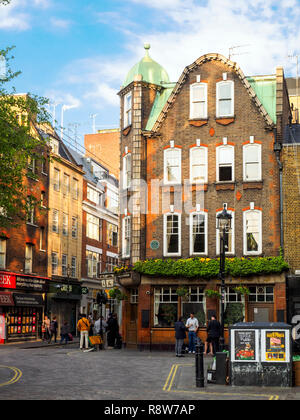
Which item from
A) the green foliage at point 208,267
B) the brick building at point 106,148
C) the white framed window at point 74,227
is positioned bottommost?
the green foliage at point 208,267

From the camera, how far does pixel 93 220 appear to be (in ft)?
190

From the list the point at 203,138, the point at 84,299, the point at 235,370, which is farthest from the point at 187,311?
the point at 84,299

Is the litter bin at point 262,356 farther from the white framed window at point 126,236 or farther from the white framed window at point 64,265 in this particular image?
the white framed window at point 64,265

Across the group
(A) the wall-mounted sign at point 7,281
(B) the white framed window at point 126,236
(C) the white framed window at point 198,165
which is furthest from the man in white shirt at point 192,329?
(A) the wall-mounted sign at point 7,281

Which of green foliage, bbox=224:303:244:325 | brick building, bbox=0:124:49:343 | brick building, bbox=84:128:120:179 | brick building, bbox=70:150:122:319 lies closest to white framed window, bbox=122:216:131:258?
green foliage, bbox=224:303:244:325

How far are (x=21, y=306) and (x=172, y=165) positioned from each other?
1654 centimetres

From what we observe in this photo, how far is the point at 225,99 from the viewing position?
32250 millimetres

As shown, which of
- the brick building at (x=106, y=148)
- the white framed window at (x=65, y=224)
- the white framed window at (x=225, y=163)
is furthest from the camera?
the brick building at (x=106, y=148)

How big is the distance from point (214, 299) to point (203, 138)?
325 inches

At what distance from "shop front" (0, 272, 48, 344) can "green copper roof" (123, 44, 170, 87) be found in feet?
49.7

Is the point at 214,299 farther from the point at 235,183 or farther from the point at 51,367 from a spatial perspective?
the point at 51,367

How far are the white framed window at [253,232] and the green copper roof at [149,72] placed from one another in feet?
30.2

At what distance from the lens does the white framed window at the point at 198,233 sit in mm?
31391

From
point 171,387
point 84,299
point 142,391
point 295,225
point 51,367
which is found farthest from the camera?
point 84,299
